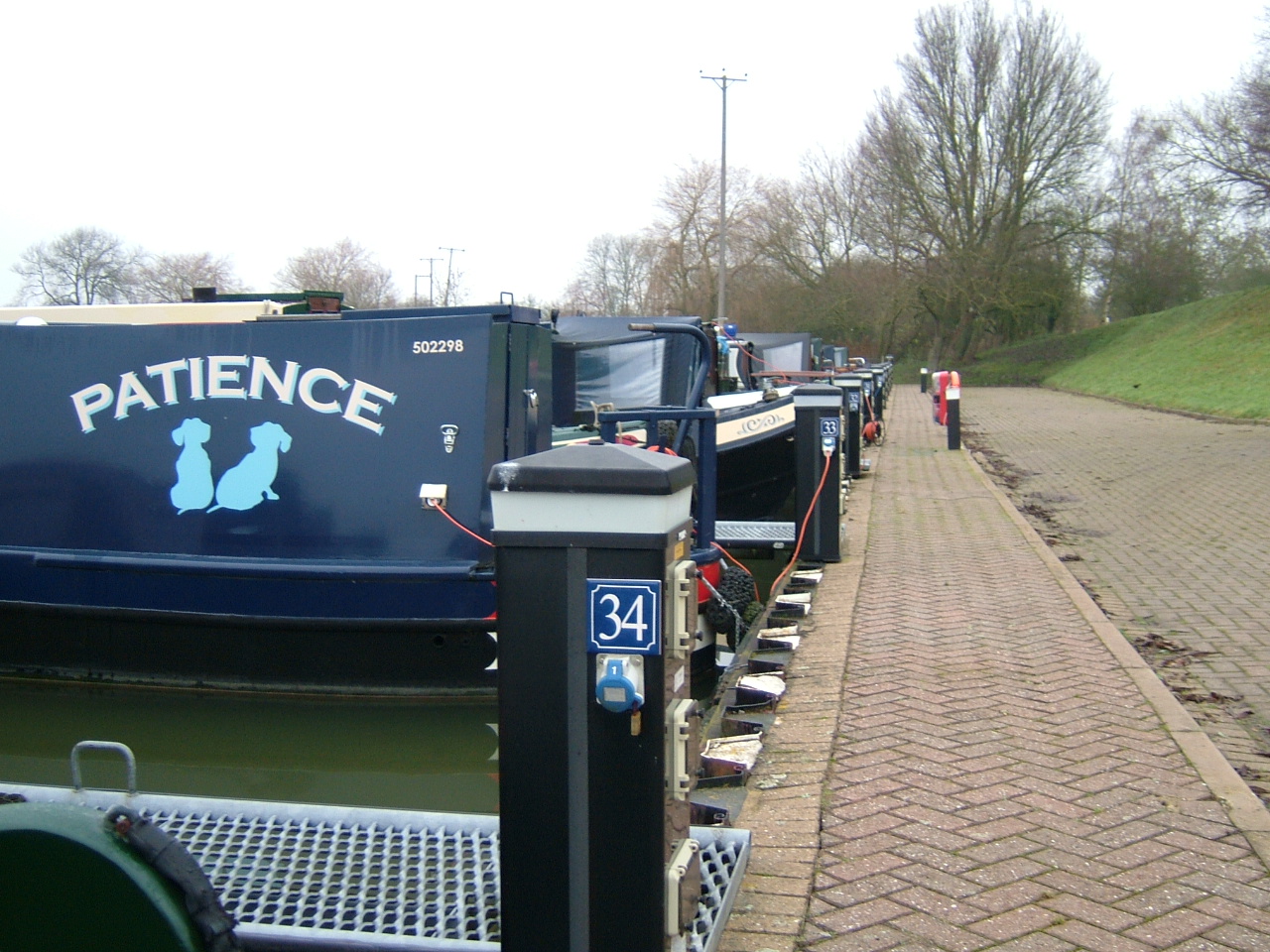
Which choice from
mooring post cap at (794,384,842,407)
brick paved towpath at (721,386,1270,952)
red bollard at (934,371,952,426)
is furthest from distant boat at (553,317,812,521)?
red bollard at (934,371,952,426)

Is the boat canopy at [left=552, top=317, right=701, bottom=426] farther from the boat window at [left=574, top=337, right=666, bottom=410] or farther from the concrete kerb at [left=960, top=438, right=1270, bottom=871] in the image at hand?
the concrete kerb at [left=960, top=438, right=1270, bottom=871]

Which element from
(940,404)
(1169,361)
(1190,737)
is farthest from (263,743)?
(1169,361)

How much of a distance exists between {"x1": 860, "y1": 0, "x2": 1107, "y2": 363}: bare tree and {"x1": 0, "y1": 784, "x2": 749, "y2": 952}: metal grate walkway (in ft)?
149

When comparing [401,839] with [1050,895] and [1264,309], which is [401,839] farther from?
[1264,309]

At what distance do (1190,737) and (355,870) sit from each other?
324 centimetres

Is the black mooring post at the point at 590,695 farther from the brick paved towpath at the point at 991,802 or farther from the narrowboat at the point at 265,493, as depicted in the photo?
the narrowboat at the point at 265,493

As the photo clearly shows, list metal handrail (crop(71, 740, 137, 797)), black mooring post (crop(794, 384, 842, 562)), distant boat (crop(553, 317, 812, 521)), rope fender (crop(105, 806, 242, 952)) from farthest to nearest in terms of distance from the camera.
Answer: distant boat (crop(553, 317, 812, 521))
black mooring post (crop(794, 384, 842, 562))
metal handrail (crop(71, 740, 137, 797))
rope fender (crop(105, 806, 242, 952))

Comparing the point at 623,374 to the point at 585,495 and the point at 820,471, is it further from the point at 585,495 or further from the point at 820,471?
the point at 585,495

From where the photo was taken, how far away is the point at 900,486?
13.4 metres

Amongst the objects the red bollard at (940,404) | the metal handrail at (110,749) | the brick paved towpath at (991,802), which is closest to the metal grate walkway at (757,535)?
the brick paved towpath at (991,802)

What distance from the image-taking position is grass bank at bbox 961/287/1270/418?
28359 millimetres

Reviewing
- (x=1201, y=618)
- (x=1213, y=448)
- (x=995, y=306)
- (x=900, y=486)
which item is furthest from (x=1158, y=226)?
(x=1201, y=618)

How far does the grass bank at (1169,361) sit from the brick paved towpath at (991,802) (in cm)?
2050

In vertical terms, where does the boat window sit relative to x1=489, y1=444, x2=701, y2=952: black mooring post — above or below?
above
